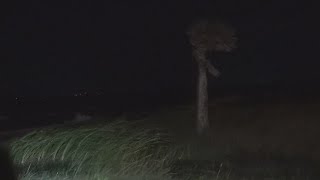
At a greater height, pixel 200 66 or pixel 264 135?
pixel 200 66

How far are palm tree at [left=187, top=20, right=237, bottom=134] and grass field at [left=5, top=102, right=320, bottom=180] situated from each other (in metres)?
0.20

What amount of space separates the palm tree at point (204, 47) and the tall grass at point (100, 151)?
3.60 ft

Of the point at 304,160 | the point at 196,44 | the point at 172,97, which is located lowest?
the point at 304,160

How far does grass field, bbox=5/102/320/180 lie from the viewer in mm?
9219

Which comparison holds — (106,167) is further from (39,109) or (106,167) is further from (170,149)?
(39,109)

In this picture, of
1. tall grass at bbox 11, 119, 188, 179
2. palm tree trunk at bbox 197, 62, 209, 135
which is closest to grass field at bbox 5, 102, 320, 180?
tall grass at bbox 11, 119, 188, 179

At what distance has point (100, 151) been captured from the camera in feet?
31.6

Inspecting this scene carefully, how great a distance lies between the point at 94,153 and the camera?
966 cm

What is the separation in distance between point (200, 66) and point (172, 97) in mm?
989

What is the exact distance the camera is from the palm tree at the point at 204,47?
Result: 436 inches

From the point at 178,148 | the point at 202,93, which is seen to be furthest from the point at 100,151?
the point at 202,93

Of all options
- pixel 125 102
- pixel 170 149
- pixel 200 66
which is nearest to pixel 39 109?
pixel 125 102

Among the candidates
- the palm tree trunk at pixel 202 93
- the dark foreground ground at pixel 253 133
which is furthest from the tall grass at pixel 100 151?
the palm tree trunk at pixel 202 93

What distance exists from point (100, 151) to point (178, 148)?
1.18 m
